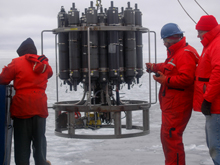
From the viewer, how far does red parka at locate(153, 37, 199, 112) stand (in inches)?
200

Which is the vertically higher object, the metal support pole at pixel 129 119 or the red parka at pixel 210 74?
the red parka at pixel 210 74

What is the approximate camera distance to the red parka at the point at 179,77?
508 cm

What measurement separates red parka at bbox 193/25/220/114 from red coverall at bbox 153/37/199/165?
1.28 feet

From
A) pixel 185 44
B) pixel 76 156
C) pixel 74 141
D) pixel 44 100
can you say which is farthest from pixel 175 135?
pixel 74 141

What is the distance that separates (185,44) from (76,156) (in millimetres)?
2959

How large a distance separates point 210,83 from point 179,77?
2.59 ft

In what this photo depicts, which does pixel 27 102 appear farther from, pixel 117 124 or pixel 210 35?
pixel 210 35

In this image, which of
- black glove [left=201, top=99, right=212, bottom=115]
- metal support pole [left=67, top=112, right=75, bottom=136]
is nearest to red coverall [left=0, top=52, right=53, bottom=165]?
metal support pole [left=67, top=112, right=75, bottom=136]

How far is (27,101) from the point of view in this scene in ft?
17.2

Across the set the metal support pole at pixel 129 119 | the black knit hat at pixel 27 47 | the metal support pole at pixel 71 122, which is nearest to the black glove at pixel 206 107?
the black knit hat at pixel 27 47

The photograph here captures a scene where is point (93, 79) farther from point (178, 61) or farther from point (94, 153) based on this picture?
point (178, 61)

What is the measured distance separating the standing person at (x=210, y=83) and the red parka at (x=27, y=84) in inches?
79.3

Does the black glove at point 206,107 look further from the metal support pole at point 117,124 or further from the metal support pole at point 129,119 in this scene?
the metal support pole at point 129,119

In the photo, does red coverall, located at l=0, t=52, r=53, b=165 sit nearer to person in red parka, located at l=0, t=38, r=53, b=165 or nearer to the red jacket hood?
person in red parka, located at l=0, t=38, r=53, b=165
